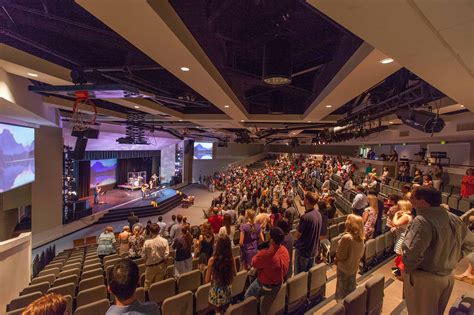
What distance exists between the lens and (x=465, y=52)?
2459 mm

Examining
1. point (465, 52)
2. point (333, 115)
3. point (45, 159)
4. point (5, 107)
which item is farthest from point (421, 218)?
point (45, 159)

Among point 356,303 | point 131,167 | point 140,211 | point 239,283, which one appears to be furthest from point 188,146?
point 356,303

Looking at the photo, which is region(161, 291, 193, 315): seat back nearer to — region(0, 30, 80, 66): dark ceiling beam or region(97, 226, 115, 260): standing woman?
region(0, 30, 80, 66): dark ceiling beam

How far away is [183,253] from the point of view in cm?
503

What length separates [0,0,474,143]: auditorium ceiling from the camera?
7.08 ft

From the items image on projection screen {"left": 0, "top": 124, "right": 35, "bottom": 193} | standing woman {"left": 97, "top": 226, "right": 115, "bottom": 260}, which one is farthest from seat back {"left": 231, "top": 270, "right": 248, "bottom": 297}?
image on projection screen {"left": 0, "top": 124, "right": 35, "bottom": 193}

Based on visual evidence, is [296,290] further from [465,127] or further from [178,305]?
[465,127]

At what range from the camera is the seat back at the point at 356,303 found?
2.49m

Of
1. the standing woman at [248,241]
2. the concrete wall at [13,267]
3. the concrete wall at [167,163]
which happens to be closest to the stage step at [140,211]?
the concrete wall at [167,163]

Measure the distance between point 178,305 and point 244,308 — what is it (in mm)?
888

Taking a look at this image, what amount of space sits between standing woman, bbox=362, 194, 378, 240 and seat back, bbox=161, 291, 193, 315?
3783 mm

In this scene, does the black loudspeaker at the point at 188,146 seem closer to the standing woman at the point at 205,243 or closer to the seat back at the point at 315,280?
the standing woman at the point at 205,243

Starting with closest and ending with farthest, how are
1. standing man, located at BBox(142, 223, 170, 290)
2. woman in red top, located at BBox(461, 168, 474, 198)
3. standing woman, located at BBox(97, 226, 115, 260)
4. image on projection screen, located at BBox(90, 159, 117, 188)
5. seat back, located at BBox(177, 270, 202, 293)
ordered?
seat back, located at BBox(177, 270, 202, 293) → standing man, located at BBox(142, 223, 170, 290) → woman in red top, located at BBox(461, 168, 474, 198) → standing woman, located at BBox(97, 226, 115, 260) → image on projection screen, located at BBox(90, 159, 117, 188)

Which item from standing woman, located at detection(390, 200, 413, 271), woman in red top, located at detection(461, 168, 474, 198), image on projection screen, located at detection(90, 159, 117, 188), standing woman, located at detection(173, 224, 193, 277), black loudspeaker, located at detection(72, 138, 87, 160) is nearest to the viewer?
standing woman, located at detection(390, 200, 413, 271)
